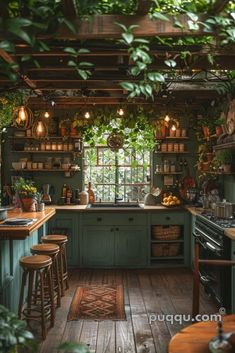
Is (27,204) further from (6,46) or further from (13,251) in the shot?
(6,46)

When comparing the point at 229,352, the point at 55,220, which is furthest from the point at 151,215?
the point at 229,352

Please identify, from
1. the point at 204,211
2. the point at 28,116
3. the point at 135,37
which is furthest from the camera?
the point at 28,116

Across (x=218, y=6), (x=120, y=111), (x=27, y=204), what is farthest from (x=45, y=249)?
(x=218, y=6)

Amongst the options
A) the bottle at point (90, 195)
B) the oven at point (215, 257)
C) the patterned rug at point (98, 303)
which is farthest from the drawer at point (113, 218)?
the oven at point (215, 257)

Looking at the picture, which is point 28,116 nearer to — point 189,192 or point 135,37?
point 189,192

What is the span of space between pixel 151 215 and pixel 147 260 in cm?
69

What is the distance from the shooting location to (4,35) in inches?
77.8

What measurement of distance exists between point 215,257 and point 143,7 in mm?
2923

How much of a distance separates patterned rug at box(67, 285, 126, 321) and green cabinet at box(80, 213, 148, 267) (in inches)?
35.7

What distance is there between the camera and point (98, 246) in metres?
6.10

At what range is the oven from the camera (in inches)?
156

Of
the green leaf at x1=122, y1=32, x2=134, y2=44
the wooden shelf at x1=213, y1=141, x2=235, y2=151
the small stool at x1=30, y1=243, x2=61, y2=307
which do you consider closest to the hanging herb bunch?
the wooden shelf at x1=213, y1=141, x2=235, y2=151

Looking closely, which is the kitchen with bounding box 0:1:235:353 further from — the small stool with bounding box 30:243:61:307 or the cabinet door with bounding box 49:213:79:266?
the small stool with bounding box 30:243:61:307

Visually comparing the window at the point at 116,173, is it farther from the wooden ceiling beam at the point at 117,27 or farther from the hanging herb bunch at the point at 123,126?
the wooden ceiling beam at the point at 117,27
